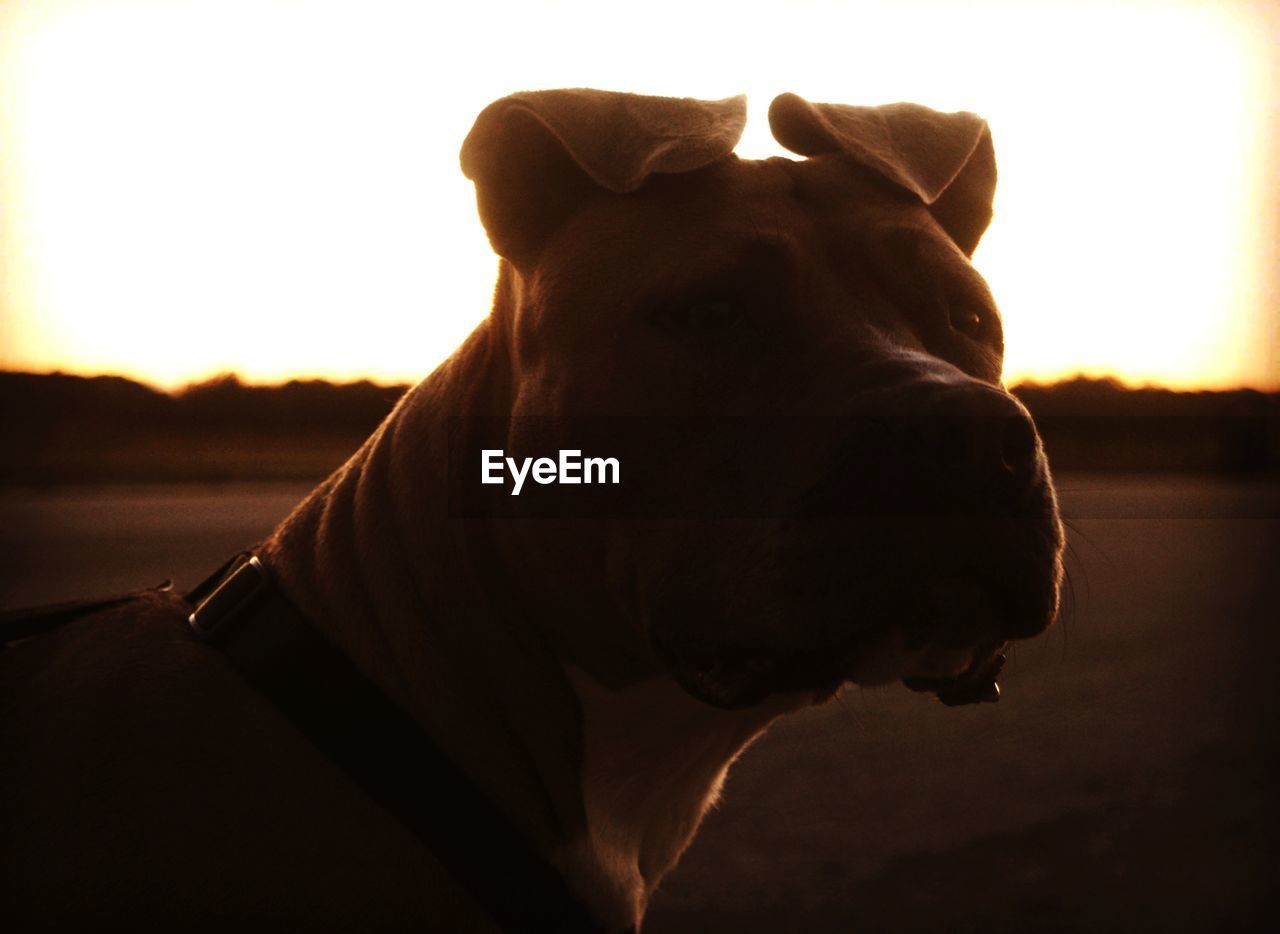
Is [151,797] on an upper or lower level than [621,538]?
lower

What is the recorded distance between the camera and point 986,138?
8.18ft

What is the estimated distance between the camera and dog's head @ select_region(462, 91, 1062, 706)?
5.32 ft

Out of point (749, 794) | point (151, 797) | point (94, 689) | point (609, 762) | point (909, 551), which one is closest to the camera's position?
point (909, 551)

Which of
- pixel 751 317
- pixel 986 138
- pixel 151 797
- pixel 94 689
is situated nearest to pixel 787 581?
pixel 751 317

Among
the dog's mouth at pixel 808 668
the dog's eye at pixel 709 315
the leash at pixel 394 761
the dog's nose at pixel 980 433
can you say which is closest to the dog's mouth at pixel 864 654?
the dog's mouth at pixel 808 668

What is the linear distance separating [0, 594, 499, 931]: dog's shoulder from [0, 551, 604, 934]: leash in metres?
0.03

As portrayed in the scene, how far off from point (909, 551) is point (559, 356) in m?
0.69

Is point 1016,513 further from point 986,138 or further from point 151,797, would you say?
point 151,797

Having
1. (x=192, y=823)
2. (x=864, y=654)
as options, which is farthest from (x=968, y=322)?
(x=192, y=823)

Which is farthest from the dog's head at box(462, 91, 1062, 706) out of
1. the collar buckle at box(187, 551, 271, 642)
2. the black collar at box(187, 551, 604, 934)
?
the collar buckle at box(187, 551, 271, 642)

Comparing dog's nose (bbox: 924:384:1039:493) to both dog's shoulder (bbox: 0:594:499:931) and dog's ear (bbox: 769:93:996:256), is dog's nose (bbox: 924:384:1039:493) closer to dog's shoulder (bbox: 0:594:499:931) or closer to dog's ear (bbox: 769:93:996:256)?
dog's ear (bbox: 769:93:996:256)

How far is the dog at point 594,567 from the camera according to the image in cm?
167

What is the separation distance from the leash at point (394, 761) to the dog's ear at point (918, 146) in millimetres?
1324

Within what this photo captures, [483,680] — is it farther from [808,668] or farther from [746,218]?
[746,218]
